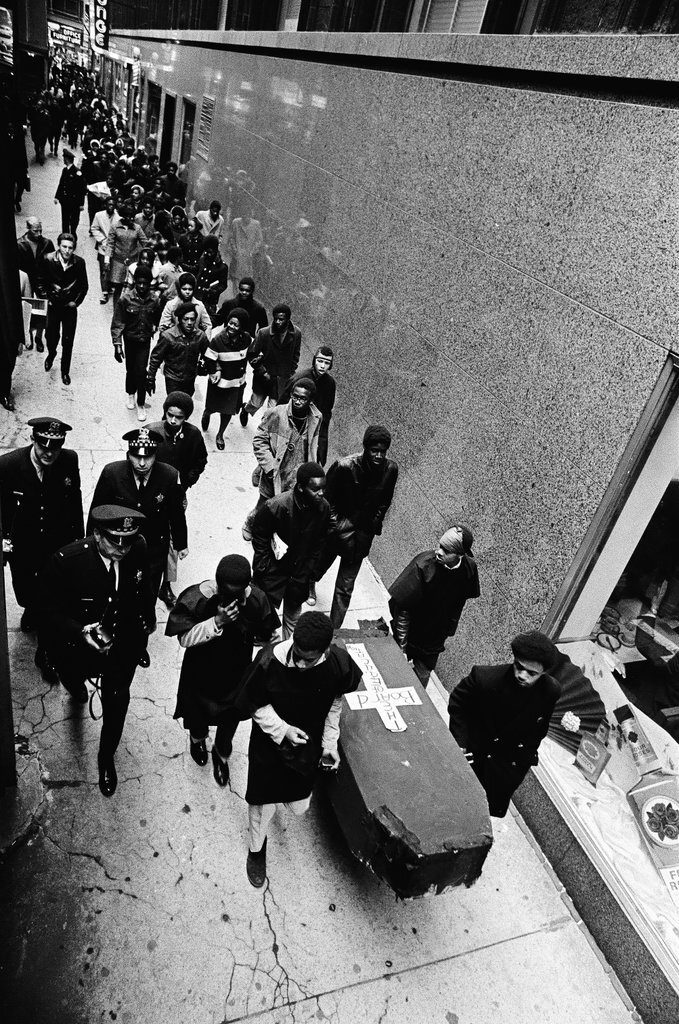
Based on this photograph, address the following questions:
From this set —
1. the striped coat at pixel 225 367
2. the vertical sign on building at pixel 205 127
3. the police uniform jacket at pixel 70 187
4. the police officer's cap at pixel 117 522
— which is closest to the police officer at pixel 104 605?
the police officer's cap at pixel 117 522

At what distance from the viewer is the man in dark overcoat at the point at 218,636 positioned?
144 inches

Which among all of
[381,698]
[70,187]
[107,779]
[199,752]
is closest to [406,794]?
[381,698]

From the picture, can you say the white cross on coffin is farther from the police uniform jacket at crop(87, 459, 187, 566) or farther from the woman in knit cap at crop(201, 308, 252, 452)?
the woman in knit cap at crop(201, 308, 252, 452)

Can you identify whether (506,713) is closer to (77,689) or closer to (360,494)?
(360,494)

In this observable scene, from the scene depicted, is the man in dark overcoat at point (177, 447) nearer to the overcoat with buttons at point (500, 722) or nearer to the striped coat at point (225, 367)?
the striped coat at point (225, 367)

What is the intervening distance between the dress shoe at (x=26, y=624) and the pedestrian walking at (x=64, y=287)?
4702mm

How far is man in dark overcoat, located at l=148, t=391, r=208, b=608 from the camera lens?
17.6 feet

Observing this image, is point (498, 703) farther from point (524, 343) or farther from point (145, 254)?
point (145, 254)

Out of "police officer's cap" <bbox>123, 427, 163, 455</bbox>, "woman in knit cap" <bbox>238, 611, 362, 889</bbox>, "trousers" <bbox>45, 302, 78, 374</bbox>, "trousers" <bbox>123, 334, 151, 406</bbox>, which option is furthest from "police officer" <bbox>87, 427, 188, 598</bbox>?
"trousers" <bbox>45, 302, 78, 374</bbox>

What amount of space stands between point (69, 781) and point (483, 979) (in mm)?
2672

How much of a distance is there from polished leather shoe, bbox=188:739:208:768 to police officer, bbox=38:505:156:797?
59 centimetres

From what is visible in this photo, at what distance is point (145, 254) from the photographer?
29.4 ft

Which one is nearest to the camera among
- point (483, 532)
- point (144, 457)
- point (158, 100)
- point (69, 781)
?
point (69, 781)

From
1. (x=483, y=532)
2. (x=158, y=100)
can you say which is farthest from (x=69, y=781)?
(x=158, y=100)
